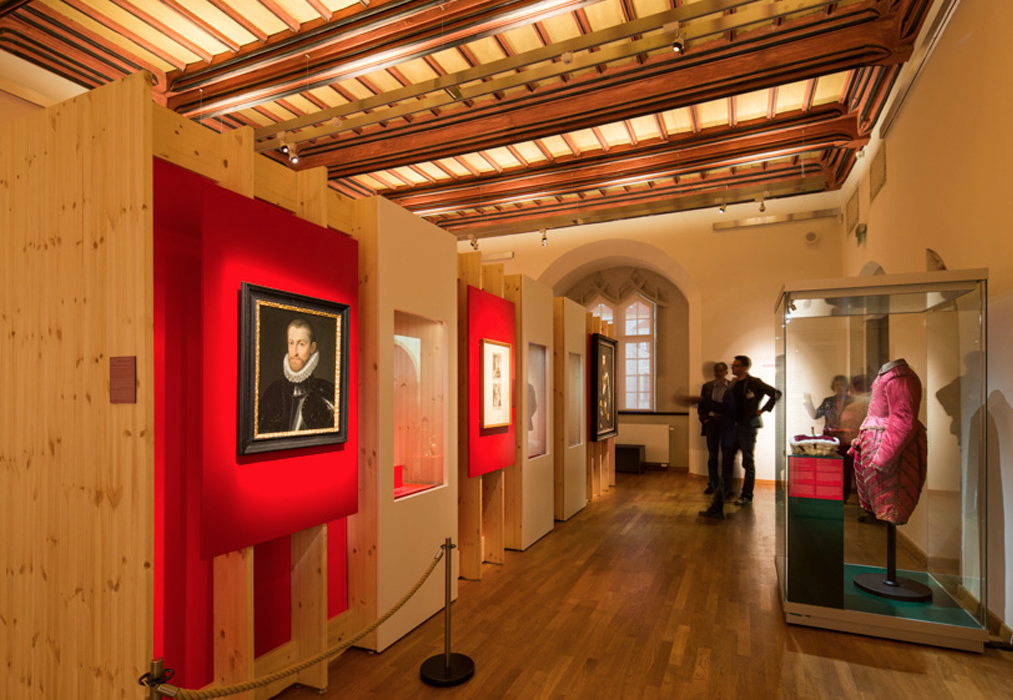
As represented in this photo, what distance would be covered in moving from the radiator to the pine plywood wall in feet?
36.2

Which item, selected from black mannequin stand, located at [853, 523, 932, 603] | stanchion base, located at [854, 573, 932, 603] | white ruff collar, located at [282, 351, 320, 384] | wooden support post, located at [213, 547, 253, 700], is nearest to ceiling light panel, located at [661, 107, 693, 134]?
black mannequin stand, located at [853, 523, 932, 603]

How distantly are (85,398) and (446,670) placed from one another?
Result: 95.9 inches

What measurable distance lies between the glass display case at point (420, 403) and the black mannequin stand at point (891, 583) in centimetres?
344

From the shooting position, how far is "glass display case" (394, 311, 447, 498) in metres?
4.64

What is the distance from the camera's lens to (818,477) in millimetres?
4254

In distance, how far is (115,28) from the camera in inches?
219

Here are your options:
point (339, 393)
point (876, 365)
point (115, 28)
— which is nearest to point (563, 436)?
point (876, 365)

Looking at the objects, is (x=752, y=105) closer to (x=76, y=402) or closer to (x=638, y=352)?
(x=638, y=352)

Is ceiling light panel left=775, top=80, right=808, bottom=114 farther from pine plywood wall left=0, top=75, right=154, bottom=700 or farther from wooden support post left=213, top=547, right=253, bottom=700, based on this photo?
wooden support post left=213, top=547, right=253, bottom=700

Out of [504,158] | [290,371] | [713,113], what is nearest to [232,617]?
[290,371]

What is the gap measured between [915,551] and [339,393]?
14.6 ft

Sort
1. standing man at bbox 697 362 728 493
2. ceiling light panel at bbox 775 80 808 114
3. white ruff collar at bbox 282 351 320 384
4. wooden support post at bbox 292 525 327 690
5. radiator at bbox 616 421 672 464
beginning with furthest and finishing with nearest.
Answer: radiator at bbox 616 421 672 464 → standing man at bbox 697 362 728 493 → ceiling light panel at bbox 775 80 808 114 → wooden support post at bbox 292 525 327 690 → white ruff collar at bbox 282 351 320 384

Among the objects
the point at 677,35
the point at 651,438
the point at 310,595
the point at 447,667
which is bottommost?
the point at 447,667

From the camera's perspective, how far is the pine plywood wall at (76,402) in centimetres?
245
